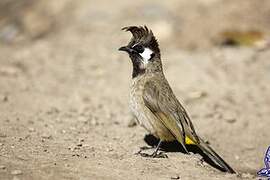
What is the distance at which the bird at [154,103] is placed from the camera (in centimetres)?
Answer: 708

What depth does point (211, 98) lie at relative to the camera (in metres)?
9.97

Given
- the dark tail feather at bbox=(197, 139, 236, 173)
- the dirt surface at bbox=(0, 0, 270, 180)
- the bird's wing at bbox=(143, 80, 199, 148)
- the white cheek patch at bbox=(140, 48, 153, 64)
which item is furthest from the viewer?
the white cheek patch at bbox=(140, 48, 153, 64)

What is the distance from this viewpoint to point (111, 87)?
10.2 m

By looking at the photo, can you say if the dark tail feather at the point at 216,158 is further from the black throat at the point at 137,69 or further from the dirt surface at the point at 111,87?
the black throat at the point at 137,69

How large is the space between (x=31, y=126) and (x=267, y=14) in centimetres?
625

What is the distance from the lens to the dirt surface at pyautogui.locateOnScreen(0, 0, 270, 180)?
261 inches

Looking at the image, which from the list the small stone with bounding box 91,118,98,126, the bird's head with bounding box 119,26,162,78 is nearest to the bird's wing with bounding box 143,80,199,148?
the bird's head with bounding box 119,26,162,78

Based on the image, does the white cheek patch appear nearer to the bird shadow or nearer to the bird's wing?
the bird's wing

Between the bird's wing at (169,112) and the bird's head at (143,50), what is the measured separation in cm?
23

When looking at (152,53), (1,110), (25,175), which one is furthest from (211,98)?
(25,175)

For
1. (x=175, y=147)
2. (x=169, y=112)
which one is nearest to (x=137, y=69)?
(x=169, y=112)

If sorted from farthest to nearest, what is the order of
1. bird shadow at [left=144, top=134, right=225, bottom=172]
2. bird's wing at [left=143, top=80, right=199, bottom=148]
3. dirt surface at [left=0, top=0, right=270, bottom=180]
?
bird shadow at [left=144, top=134, right=225, bottom=172] < bird's wing at [left=143, top=80, right=199, bottom=148] < dirt surface at [left=0, top=0, right=270, bottom=180]

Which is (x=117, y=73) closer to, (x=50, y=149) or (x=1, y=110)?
(x=1, y=110)

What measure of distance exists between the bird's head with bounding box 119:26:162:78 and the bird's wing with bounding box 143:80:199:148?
234 mm
